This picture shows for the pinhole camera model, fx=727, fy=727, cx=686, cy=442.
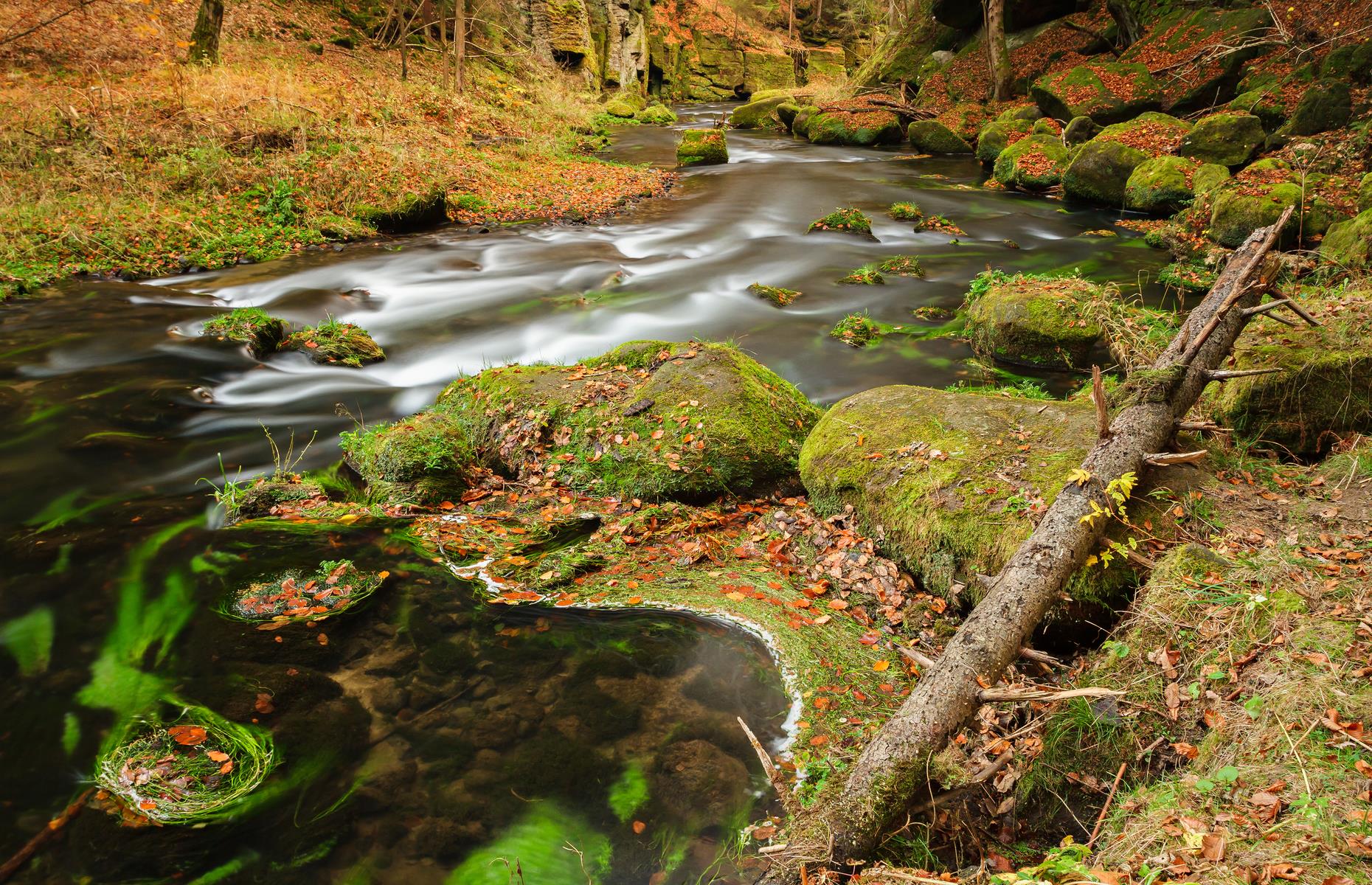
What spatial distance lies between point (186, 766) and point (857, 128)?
25.9 m

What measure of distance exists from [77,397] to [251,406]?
1.47m

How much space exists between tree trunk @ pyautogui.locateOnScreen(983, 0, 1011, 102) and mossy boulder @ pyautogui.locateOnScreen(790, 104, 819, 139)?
6.11 m

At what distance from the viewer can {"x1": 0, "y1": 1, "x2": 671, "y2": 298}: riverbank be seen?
36.2 feet

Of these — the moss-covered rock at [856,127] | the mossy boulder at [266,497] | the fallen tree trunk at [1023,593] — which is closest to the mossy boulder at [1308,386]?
the fallen tree trunk at [1023,593]

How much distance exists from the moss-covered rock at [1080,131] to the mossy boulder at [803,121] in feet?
34.4

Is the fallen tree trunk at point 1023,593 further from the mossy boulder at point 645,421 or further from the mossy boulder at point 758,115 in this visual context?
the mossy boulder at point 758,115

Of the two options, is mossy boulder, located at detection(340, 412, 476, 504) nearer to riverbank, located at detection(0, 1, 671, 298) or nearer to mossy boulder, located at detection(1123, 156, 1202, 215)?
riverbank, located at detection(0, 1, 671, 298)

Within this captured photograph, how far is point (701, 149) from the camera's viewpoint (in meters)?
21.1

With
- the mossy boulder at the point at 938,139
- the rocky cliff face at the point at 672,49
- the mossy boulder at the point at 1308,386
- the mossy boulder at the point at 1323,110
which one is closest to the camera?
the mossy boulder at the point at 1308,386

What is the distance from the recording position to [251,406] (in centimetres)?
752

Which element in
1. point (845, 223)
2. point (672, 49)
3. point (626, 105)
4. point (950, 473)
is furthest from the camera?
point (672, 49)

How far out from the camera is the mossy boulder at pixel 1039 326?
7949 mm

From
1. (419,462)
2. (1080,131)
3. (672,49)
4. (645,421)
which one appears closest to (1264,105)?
(1080,131)

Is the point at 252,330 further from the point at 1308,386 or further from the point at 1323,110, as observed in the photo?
the point at 1323,110
